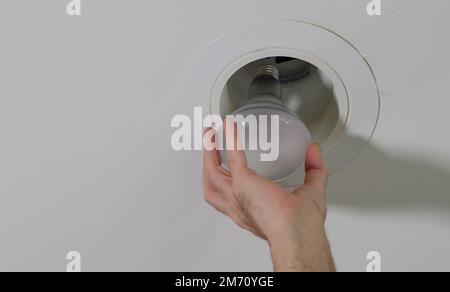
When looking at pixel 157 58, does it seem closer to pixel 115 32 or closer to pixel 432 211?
pixel 115 32

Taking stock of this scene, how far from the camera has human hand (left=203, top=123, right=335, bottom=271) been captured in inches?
18.1

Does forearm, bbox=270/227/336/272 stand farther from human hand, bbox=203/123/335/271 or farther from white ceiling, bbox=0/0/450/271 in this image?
white ceiling, bbox=0/0/450/271

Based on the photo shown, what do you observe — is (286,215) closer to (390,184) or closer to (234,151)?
(234,151)

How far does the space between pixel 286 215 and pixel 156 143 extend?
0.61ft

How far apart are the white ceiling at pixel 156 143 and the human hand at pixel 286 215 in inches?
4.0

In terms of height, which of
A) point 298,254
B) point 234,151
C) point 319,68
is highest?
point 319,68

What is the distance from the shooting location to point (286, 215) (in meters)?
0.46

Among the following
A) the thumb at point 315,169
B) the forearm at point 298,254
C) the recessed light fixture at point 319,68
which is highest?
the recessed light fixture at point 319,68

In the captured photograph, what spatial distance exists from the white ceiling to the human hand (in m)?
0.10

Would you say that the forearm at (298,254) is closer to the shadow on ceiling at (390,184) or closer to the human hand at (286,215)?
the human hand at (286,215)

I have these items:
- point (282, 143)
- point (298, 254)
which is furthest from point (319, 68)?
point (298, 254)

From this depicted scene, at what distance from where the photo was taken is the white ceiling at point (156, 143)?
485mm

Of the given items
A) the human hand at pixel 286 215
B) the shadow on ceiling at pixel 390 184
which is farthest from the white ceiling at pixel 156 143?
the human hand at pixel 286 215

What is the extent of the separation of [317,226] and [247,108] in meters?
0.14
